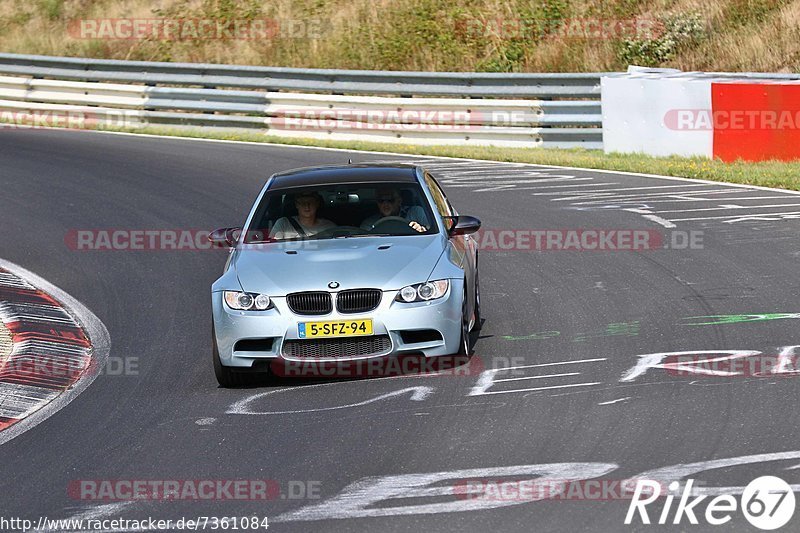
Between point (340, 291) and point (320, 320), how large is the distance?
25 cm

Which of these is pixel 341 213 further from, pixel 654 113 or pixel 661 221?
pixel 654 113

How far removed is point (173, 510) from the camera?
6465 mm

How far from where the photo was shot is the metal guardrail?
22688mm

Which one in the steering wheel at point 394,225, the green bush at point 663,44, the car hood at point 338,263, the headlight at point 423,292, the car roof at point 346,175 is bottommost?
the headlight at point 423,292

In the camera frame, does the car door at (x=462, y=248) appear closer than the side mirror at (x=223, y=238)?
Yes

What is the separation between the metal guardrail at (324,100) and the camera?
22.7m

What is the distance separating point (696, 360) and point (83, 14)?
97.0 ft

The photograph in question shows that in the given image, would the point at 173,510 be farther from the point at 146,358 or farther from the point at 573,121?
the point at 573,121

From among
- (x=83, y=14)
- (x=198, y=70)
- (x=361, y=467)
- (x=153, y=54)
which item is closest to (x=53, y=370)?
(x=361, y=467)

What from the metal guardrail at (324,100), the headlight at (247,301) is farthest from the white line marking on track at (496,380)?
the metal guardrail at (324,100)

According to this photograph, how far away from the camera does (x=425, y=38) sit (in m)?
30.5

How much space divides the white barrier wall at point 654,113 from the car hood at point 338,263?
1056cm

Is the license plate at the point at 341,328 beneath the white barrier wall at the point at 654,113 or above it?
beneath

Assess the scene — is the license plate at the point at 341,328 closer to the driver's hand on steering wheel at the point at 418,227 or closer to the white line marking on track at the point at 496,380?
the white line marking on track at the point at 496,380
